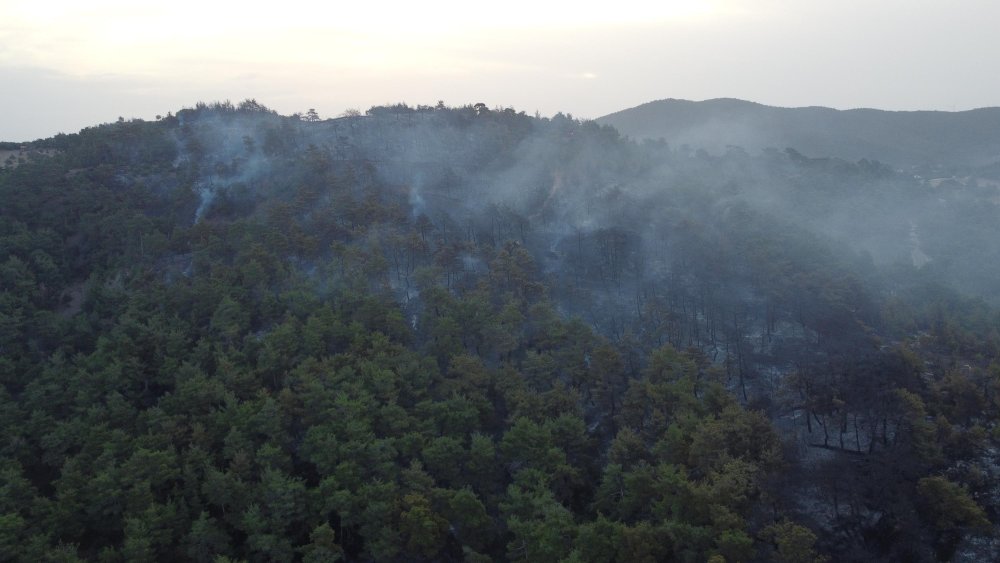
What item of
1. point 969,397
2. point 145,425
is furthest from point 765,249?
point 145,425

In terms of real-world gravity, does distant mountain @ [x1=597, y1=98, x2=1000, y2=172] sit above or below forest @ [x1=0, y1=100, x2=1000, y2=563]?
above

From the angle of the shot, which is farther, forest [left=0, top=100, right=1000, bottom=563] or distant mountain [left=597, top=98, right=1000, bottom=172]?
distant mountain [left=597, top=98, right=1000, bottom=172]

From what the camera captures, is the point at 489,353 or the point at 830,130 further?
the point at 830,130

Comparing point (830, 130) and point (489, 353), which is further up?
point (830, 130)

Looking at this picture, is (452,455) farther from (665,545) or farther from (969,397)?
(969,397)
